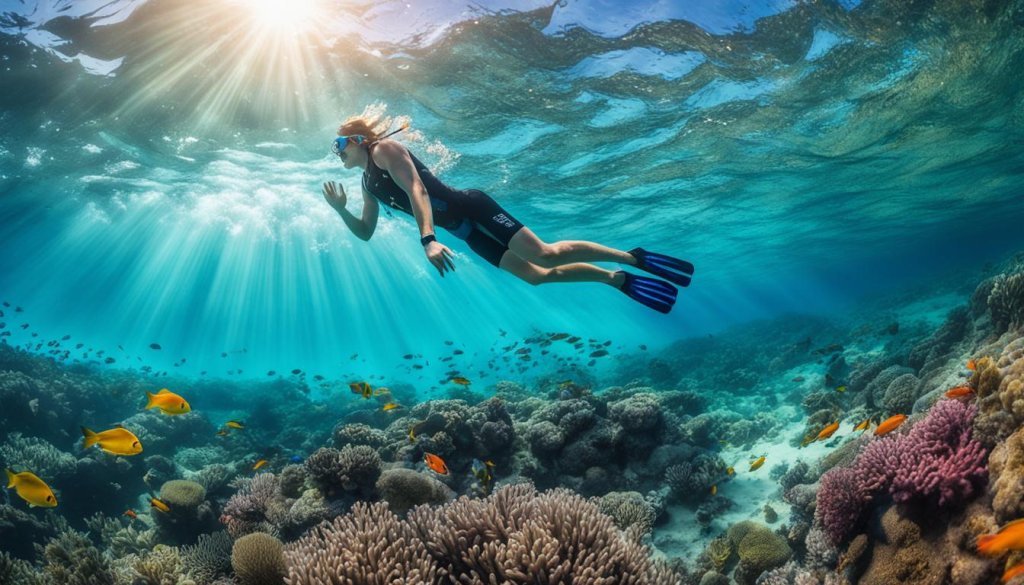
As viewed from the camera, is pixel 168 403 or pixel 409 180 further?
pixel 168 403

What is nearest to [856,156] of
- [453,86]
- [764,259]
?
[453,86]

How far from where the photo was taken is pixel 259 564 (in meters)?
4.39

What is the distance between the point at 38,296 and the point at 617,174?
73.3 meters

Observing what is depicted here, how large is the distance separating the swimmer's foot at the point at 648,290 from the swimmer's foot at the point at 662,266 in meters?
0.14

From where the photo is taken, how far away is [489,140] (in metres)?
18.8

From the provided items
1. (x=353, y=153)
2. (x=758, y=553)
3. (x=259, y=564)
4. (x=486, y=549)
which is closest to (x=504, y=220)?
(x=353, y=153)

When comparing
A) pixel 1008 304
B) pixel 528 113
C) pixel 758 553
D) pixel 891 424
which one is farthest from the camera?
pixel 528 113

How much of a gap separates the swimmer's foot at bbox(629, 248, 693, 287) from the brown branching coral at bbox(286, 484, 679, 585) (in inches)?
148

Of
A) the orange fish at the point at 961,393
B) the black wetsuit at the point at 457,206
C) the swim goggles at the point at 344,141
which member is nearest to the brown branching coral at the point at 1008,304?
the orange fish at the point at 961,393

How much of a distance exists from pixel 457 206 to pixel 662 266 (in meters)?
3.09

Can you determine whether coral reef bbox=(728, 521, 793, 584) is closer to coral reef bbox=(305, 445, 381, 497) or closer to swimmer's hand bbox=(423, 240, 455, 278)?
coral reef bbox=(305, 445, 381, 497)

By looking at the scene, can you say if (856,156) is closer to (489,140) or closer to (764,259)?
(489,140)

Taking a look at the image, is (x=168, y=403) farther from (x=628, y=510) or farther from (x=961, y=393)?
(x=961, y=393)

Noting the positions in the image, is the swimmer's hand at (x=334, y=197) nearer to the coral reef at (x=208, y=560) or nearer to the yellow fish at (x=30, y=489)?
the coral reef at (x=208, y=560)
